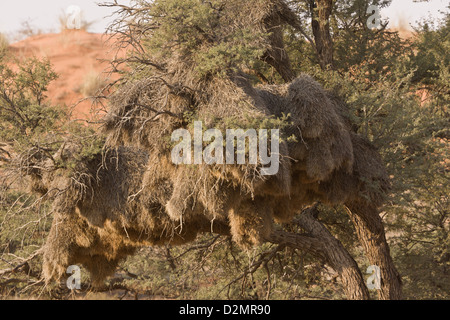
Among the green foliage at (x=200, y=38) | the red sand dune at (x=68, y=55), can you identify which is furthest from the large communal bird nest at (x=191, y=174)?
the red sand dune at (x=68, y=55)

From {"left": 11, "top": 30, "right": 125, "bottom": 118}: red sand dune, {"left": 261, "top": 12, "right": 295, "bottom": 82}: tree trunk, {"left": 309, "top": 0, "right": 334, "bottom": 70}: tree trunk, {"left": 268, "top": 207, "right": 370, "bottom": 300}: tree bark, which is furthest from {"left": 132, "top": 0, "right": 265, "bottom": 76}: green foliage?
{"left": 11, "top": 30, "right": 125, "bottom": 118}: red sand dune

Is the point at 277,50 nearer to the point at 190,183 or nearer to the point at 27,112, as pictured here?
the point at 190,183

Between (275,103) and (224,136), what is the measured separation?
2.03 metres

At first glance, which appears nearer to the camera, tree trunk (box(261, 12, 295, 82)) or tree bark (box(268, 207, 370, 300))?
tree bark (box(268, 207, 370, 300))

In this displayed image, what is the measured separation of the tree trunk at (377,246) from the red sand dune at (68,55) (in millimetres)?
29585

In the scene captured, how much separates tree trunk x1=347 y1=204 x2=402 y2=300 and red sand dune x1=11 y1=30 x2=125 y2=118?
2958 centimetres

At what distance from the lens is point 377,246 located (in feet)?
38.4

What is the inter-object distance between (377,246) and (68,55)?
38324 millimetres

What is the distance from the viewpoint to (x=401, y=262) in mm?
16172

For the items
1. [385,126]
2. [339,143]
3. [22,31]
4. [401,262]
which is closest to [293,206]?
[339,143]

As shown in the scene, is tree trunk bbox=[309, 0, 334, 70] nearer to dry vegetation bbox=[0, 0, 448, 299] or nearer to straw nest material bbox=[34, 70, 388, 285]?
dry vegetation bbox=[0, 0, 448, 299]

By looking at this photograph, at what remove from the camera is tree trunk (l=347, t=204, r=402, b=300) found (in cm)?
1151

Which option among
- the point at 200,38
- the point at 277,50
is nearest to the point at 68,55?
the point at 277,50

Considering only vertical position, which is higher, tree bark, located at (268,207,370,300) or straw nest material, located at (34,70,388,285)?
straw nest material, located at (34,70,388,285)
